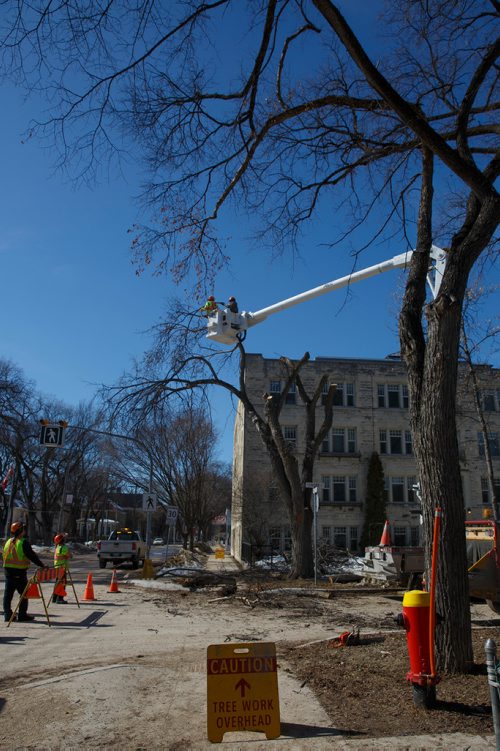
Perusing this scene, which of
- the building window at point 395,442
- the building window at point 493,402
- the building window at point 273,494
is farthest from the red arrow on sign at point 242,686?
the building window at point 493,402

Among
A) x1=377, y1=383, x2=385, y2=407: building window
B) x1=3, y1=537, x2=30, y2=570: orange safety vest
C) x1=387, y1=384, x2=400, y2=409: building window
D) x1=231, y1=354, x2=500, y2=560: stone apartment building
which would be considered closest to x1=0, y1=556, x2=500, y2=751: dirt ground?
x1=3, y1=537, x2=30, y2=570: orange safety vest

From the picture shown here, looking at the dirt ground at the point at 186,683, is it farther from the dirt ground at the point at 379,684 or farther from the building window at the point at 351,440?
the building window at the point at 351,440

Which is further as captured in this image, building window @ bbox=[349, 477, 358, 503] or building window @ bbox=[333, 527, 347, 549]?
building window @ bbox=[349, 477, 358, 503]

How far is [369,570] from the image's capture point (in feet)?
62.6

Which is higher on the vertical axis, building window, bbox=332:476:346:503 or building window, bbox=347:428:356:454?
building window, bbox=347:428:356:454

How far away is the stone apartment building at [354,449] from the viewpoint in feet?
112

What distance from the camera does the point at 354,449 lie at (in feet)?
117

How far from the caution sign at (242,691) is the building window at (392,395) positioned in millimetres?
32551

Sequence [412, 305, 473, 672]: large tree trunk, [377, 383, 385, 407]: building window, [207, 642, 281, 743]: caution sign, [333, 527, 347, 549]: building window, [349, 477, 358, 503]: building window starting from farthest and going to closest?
[377, 383, 385, 407]: building window
[349, 477, 358, 503]: building window
[333, 527, 347, 549]: building window
[412, 305, 473, 672]: large tree trunk
[207, 642, 281, 743]: caution sign

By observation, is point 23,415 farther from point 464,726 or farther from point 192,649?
point 464,726

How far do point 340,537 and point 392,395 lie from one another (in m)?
8.83

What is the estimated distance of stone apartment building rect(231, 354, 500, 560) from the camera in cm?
3403

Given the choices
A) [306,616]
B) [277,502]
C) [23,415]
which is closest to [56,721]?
[306,616]

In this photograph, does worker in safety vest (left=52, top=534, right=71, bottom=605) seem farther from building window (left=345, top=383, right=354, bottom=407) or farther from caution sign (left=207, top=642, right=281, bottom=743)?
building window (left=345, top=383, right=354, bottom=407)
